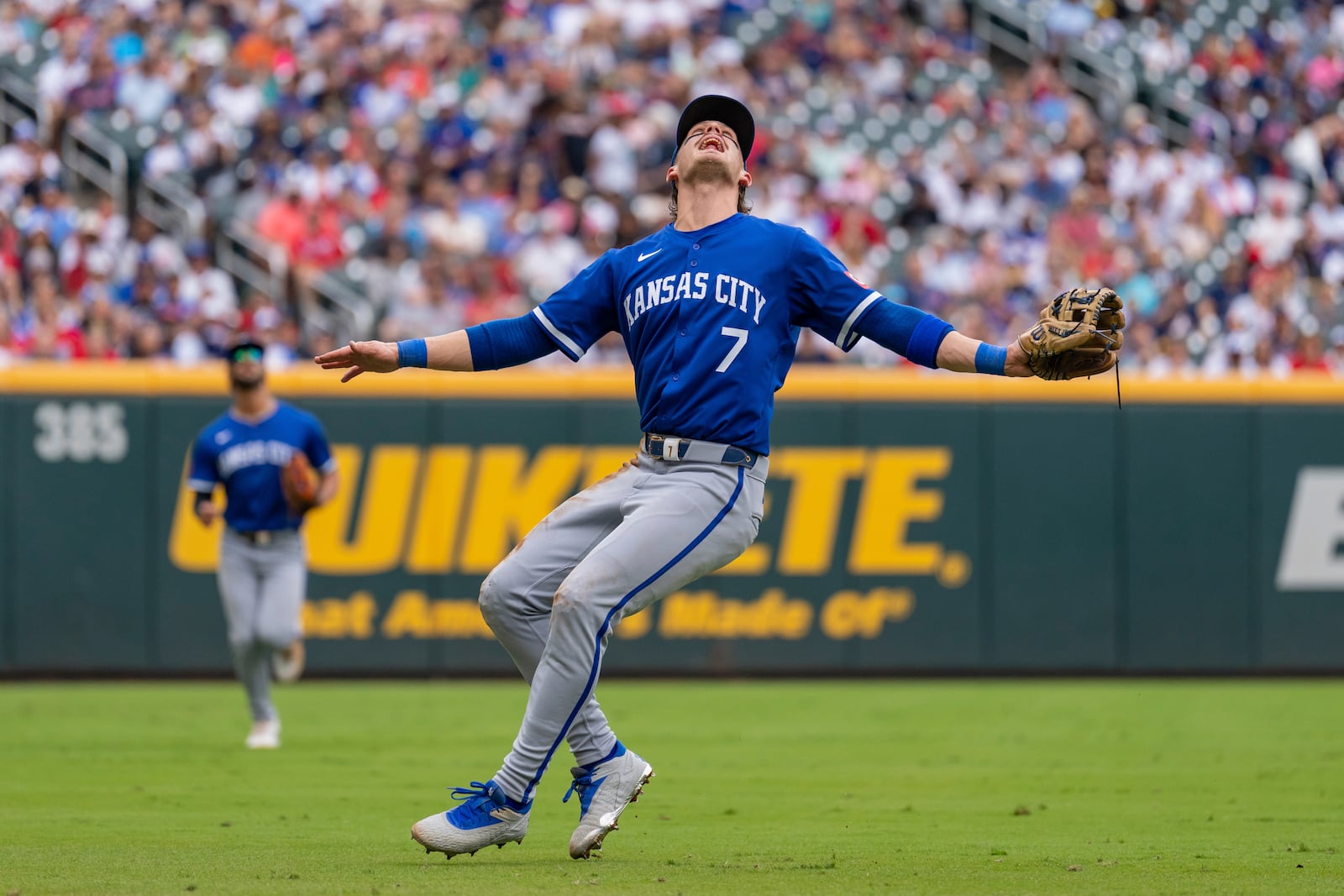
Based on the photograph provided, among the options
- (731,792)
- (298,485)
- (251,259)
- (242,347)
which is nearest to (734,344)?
(731,792)

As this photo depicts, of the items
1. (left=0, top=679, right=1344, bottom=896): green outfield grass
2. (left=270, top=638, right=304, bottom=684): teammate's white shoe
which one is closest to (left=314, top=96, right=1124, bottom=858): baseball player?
(left=0, top=679, right=1344, bottom=896): green outfield grass

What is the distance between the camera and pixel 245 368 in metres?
10.3

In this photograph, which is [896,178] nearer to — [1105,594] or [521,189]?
[521,189]

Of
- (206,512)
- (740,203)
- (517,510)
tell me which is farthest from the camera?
(517,510)

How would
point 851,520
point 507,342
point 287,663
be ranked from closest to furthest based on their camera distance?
1. point 507,342
2. point 287,663
3. point 851,520

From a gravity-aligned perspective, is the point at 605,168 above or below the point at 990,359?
above

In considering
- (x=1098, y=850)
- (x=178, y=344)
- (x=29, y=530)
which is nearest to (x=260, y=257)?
(x=178, y=344)

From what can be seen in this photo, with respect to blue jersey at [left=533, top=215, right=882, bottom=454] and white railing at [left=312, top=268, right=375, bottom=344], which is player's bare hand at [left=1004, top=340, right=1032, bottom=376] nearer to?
blue jersey at [left=533, top=215, right=882, bottom=454]

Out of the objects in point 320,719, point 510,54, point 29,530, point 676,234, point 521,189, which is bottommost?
point 320,719

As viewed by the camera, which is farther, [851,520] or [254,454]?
[851,520]

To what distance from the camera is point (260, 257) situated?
53.4 ft

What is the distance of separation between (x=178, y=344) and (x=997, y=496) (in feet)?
22.5

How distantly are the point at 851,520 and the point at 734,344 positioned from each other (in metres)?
9.31

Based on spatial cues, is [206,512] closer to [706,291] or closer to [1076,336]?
[706,291]
